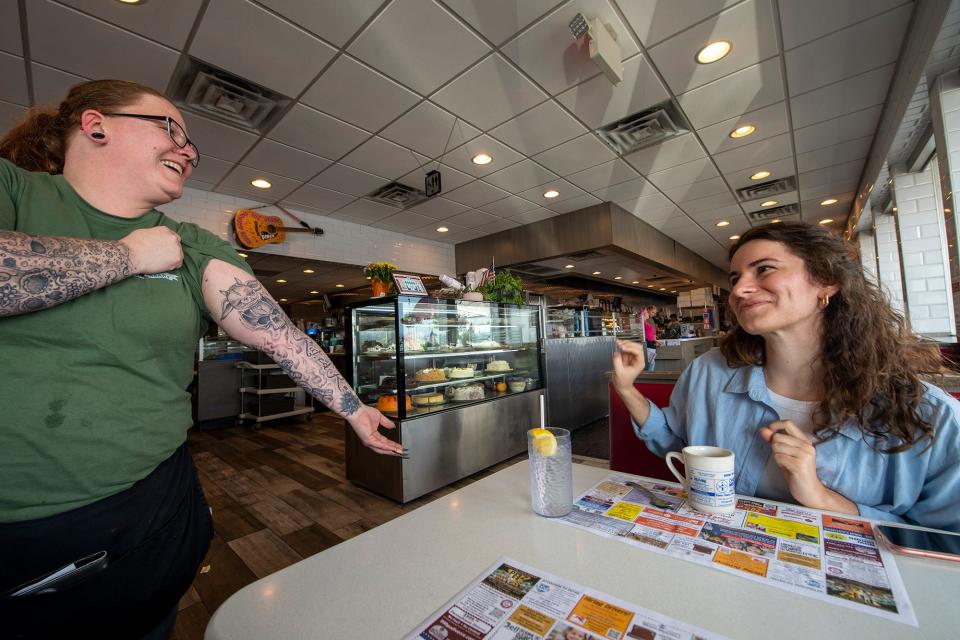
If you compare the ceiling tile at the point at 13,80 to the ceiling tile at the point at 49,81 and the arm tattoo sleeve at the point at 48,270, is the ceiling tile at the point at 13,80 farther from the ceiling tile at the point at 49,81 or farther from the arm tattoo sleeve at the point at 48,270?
the arm tattoo sleeve at the point at 48,270

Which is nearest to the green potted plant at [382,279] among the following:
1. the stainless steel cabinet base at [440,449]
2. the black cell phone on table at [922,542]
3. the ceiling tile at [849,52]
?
the stainless steel cabinet base at [440,449]

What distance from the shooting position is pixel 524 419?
403 cm

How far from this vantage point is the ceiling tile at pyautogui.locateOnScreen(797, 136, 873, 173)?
3.93 meters

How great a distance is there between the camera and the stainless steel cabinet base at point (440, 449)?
296 cm

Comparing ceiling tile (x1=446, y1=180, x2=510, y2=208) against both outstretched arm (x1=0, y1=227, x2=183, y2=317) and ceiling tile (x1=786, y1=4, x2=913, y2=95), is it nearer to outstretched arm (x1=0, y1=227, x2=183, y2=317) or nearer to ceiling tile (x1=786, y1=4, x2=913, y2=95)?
ceiling tile (x1=786, y1=4, x2=913, y2=95)

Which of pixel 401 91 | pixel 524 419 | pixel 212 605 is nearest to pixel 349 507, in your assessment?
pixel 212 605

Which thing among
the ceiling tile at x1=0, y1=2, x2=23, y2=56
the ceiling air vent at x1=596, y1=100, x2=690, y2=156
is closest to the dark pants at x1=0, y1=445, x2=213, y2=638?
the ceiling tile at x1=0, y1=2, x2=23, y2=56

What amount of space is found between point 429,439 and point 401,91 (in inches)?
104

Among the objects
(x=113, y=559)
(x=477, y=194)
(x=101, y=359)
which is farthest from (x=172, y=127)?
(x=477, y=194)

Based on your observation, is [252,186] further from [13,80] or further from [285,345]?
[285,345]

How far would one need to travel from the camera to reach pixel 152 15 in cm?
214

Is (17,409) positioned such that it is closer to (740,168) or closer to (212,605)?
(212,605)

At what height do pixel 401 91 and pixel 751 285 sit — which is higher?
pixel 401 91

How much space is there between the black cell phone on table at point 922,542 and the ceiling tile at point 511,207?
473 cm
